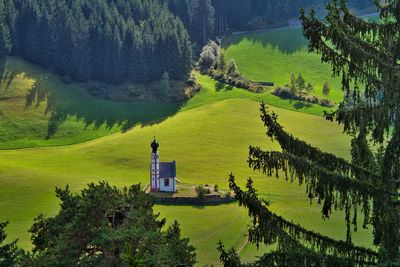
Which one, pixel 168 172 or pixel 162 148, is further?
pixel 162 148

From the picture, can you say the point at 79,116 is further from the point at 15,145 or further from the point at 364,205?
the point at 364,205

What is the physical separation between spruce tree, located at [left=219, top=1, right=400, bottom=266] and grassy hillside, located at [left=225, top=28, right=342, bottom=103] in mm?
110066

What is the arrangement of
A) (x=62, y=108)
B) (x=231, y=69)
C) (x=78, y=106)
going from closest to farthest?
(x=62, y=108)
(x=78, y=106)
(x=231, y=69)

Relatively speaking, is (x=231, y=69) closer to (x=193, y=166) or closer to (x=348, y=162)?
(x=193, y=166)

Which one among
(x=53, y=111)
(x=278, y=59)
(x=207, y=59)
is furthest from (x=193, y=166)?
(x=278, y=59)

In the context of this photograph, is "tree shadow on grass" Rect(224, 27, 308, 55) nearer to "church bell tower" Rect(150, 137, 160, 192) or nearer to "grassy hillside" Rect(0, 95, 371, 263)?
"grassy hillside" Rect(0, 95, 371, 263)

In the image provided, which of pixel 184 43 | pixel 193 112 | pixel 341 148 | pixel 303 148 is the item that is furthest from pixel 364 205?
pixel 184 43

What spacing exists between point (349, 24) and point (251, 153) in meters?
4.04

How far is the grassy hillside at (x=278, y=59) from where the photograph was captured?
133 m

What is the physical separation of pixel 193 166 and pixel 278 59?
79.2 m

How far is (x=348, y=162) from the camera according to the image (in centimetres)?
1241

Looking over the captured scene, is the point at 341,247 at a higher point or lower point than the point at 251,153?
lower

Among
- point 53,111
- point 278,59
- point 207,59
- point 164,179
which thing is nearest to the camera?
point 164,179

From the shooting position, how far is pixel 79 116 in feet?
339
